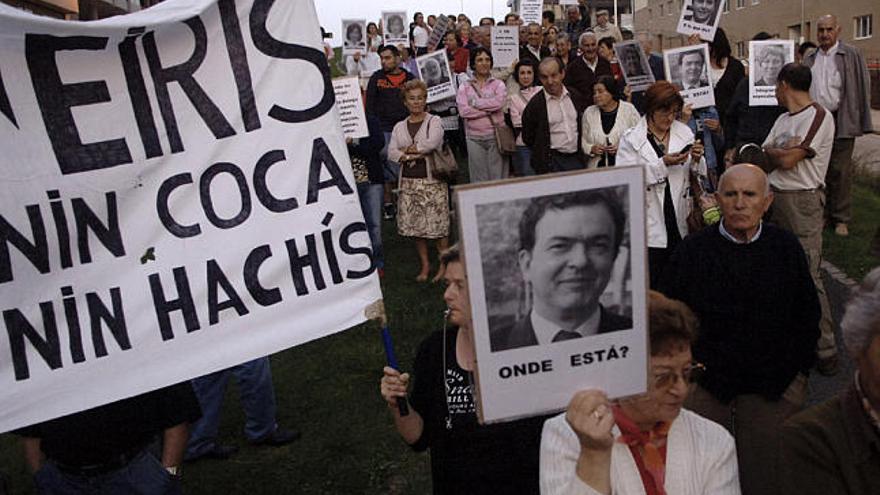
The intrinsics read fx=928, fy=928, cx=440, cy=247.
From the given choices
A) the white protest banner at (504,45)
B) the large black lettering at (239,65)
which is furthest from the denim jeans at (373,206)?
the large black lettering at (239,65)

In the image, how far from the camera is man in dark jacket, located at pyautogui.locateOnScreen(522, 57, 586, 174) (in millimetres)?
9250

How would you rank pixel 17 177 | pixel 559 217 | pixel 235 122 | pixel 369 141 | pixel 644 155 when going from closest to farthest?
pixel 559 217 → pixel 17 177 → pixel 235 122 → pixel 644 155 → pixel 369 141

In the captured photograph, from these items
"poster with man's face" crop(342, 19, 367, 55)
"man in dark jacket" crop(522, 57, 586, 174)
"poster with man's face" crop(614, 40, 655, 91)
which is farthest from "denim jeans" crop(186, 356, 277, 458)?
"poster with man's face" crop(342, 19, 367, 55)

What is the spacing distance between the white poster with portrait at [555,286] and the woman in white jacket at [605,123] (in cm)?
564

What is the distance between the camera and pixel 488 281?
225 cm

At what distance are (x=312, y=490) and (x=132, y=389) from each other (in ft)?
7.15

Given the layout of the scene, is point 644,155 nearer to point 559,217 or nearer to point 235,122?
point 235,122

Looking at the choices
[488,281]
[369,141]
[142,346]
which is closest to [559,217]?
[488,281]

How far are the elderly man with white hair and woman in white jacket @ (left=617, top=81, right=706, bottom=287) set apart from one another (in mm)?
3960

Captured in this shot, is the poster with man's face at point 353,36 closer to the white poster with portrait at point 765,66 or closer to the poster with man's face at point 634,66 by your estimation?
the poster with man's face at point 634,66

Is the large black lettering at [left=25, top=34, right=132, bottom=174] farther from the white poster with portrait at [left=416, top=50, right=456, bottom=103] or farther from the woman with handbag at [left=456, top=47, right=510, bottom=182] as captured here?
the white poster with portrait at [left=416, top=50, right=456, bottom=103]

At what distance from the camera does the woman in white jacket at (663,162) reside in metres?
6.14

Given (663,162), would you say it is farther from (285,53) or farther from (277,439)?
(285,53)

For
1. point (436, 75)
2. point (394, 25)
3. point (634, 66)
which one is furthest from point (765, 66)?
point (394, 25)
